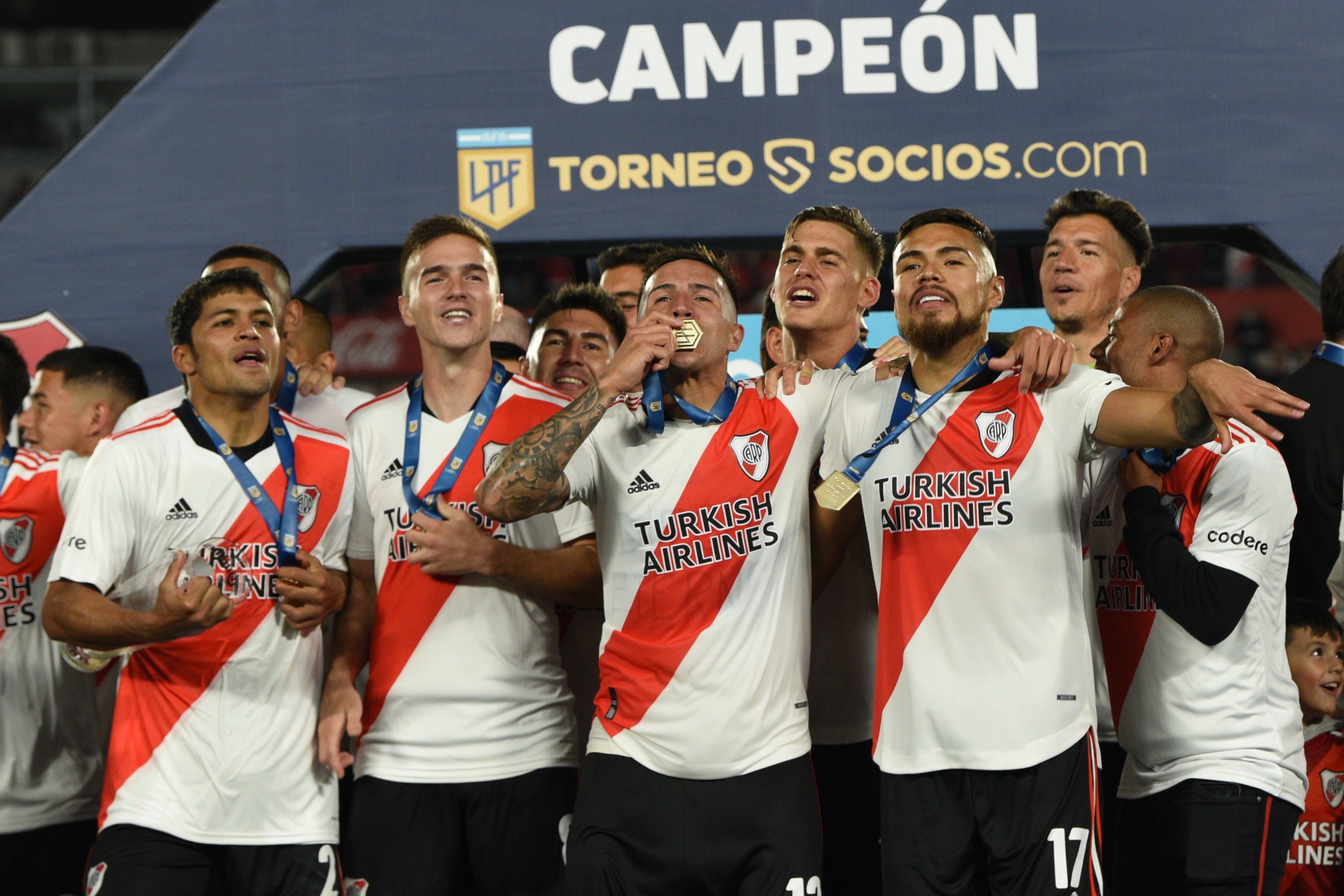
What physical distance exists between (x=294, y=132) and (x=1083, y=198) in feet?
10.7

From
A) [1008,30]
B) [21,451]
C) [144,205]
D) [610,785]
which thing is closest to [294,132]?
[144,205]

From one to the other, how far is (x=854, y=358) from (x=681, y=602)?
3.69 ft

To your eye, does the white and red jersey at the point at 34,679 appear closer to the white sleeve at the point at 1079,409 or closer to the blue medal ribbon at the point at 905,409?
the blue medal ribbon at the point at 905,409

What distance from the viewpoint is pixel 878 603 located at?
3658 millimetres

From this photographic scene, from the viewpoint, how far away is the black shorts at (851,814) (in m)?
4.12

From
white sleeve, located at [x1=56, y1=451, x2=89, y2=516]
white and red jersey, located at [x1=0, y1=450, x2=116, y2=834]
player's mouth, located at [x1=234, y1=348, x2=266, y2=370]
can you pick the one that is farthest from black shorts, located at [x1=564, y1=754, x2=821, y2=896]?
white sleeve, located at [x1=56, y1=451, x2=89, y2=516]

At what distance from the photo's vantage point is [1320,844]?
462cm

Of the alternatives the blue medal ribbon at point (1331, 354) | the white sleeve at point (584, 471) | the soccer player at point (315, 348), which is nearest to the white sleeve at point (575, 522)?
the white sleeve at point (584, 471)

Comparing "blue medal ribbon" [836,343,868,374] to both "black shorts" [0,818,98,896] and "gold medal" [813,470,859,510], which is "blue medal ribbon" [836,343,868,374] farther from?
"black shorts" [0,818,98,896]

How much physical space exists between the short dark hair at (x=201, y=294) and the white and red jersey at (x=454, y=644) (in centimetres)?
59

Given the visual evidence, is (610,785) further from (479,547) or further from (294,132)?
(294,132)

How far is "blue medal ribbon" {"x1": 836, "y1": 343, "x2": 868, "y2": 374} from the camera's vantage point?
4316 millimetres

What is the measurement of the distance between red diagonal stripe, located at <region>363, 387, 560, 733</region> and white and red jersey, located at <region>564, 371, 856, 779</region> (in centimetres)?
43

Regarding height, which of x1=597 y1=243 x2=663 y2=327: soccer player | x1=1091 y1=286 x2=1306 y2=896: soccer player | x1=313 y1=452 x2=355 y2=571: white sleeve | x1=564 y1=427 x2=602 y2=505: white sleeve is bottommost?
x1=1091 y1=286 x2=1306 y2=896: soccer player
